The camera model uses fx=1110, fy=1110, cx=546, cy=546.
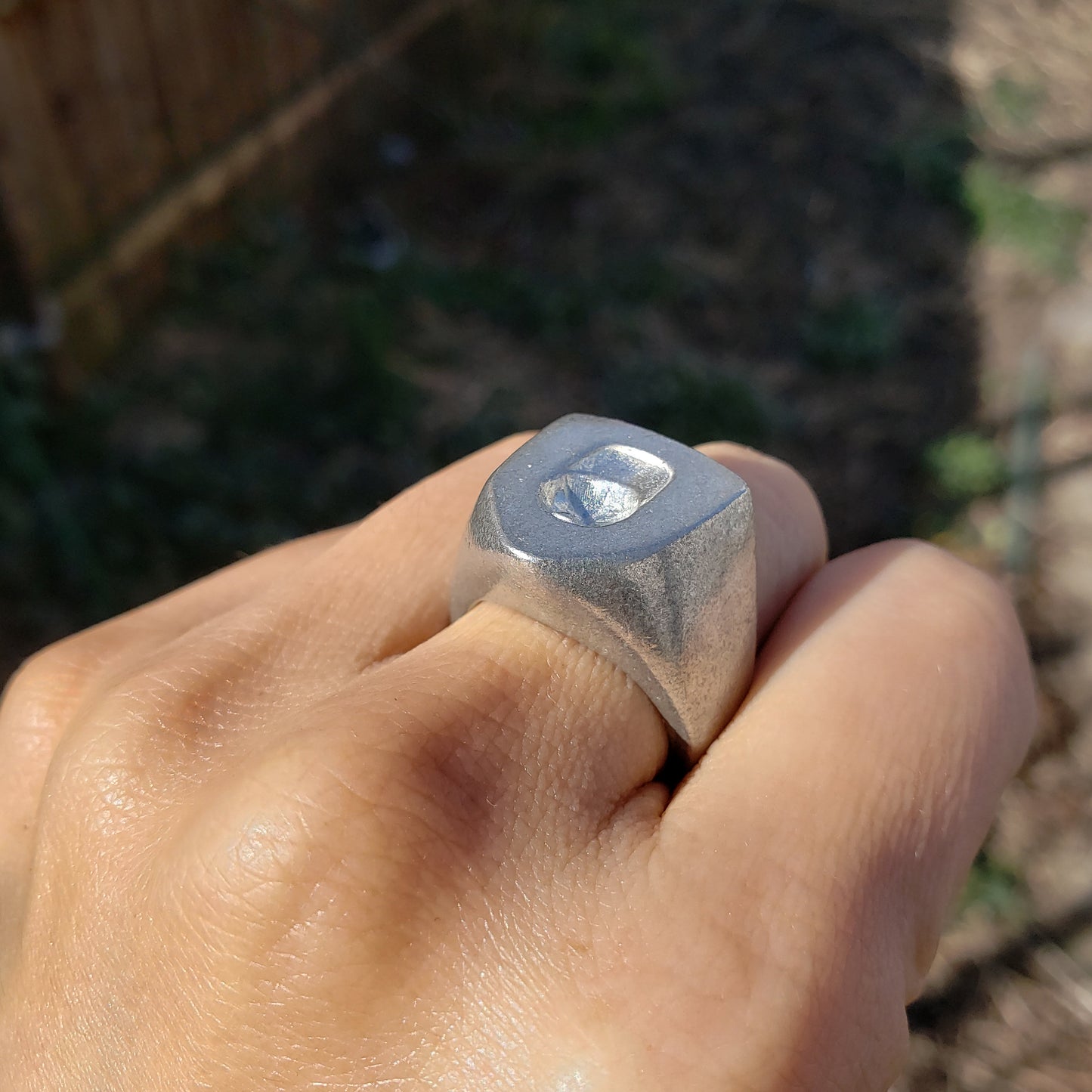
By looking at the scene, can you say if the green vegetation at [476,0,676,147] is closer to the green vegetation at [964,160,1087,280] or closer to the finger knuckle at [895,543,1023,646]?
the green vegetation at [964,160,1087,280]

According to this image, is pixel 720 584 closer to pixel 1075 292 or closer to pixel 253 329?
pixel 253 329

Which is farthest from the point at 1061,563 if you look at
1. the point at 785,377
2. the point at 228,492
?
the point at 228,492

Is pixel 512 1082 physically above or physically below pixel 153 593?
above

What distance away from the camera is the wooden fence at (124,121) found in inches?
129

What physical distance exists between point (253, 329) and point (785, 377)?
1.89 meters

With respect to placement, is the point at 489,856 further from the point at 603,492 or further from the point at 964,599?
the point at 964,599

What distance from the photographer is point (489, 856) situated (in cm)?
82

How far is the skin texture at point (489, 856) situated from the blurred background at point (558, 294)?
1482 millimetres

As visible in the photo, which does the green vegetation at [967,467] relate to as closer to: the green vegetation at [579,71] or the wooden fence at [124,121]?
A: the green vegetation at [579,71]

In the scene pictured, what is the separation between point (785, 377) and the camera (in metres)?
3.95

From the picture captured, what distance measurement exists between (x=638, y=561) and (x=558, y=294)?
11.4ft

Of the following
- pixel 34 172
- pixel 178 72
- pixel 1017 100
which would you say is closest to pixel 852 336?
pixel 1017 100

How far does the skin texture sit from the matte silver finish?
30 mm

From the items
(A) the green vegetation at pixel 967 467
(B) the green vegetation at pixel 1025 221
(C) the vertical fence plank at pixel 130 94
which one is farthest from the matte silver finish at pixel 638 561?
(B) the green vegetation at pixel 1025 221
